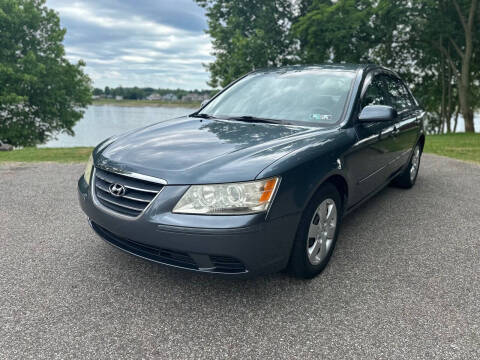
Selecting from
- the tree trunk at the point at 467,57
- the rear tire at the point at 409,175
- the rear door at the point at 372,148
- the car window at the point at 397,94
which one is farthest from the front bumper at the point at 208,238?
the tree trunk at the point at 467,57

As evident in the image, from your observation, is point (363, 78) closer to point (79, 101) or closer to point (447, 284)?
point (447, 284)

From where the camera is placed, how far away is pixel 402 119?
177 inches

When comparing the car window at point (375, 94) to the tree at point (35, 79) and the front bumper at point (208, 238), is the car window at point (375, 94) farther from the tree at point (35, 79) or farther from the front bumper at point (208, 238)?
the tree at point (35, 79)

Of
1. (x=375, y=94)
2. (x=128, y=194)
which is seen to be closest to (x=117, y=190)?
(x=128, y=194)

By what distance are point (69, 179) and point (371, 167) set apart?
15.8ft

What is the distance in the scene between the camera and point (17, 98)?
20.4 m

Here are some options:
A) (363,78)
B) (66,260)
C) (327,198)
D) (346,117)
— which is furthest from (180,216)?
(363,78)

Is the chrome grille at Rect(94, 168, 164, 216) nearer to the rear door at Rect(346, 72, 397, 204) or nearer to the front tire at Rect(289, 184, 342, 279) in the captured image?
the front tire at Rect(289, 184, 342, 279)

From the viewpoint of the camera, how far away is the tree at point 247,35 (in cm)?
1991

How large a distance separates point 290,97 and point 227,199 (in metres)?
1.74

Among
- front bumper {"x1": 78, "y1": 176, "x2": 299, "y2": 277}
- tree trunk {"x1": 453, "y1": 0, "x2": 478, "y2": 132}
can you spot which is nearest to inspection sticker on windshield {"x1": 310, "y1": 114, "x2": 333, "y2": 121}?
front bumper {"x1": 78, "y1": 176, "x2": 299, "y2": 277}

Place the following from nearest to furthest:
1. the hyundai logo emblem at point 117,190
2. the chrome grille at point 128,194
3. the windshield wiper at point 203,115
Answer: the chrome grille at point 128,194 < the hyundai logo emblem at point 117,190 < the windshield wiper at point 203,115

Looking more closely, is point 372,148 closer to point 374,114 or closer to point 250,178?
point 374,114

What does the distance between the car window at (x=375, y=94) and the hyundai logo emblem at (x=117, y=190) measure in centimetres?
232
